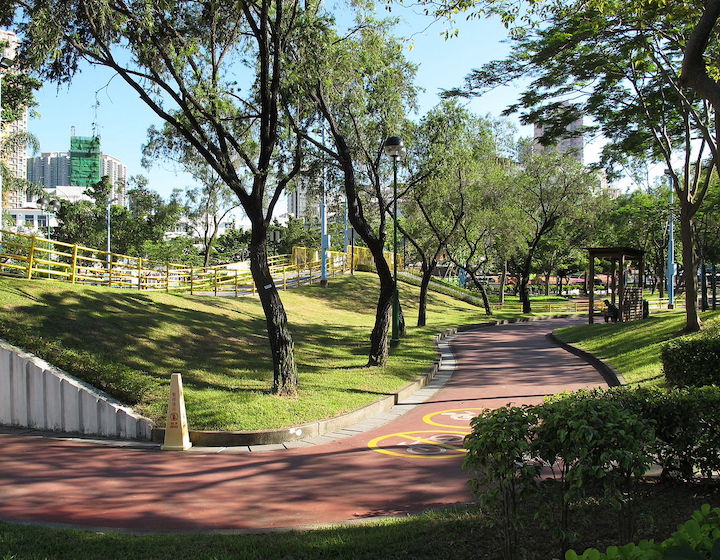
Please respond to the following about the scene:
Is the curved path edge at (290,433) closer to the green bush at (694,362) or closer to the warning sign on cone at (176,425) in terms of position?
the warning sign on cone at (176,425)

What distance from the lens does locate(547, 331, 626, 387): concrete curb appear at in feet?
39.5

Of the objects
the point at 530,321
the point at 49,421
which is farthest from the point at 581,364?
the point at 530,321

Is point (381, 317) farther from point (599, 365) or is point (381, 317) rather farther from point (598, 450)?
point (598, 450)

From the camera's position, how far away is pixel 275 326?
1080 cm

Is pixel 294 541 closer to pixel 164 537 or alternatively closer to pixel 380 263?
pixel 164 537

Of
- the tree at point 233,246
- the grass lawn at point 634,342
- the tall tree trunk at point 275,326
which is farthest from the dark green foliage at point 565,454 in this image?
the tree at point 233,246

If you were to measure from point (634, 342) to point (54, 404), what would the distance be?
13690mm

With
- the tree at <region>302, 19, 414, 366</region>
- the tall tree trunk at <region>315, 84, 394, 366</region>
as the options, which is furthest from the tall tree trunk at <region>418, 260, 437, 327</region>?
the tall tree trunk at <region>315, 84, 394, 366</region>

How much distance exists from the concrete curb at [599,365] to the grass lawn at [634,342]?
0.46ft

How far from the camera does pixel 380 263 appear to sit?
14.8 metres

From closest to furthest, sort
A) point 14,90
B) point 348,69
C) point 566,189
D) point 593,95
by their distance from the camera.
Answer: point 348,69 < point 593,95 < point 14,90 < point 566,189

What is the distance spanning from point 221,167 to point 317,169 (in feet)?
22.6

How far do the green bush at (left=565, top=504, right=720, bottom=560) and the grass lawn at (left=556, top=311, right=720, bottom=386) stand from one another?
9670mm

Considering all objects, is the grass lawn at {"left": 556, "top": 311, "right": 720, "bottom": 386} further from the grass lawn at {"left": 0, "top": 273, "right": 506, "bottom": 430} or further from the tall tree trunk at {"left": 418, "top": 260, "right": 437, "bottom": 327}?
the tall tree trunk at {"left": 418, "top": 260, "right": 437, "bottom": 327}
